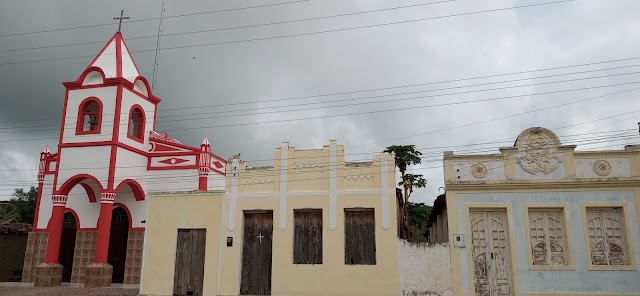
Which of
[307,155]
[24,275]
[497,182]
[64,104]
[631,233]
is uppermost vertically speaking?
[64,104]

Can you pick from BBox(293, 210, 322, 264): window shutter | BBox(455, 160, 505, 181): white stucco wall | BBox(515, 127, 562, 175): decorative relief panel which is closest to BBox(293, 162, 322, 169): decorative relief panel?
BBox(293, 210, 322, 264): window shutter

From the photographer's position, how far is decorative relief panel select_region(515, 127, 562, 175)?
610 inches

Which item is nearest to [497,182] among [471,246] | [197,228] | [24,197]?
[471,246]

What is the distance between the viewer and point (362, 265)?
15.9 meters

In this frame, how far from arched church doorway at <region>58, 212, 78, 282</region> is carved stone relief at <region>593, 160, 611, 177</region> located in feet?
71.8

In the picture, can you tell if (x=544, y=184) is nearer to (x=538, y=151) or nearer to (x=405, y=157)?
(x=538, y=151)

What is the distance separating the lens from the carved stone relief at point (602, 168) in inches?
601

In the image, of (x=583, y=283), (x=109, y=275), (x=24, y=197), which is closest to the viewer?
(x=583, y=283)

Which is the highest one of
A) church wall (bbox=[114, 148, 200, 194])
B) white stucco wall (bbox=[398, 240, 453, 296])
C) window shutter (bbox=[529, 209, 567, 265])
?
church wall (bbox=[114, 148, 200, 194])

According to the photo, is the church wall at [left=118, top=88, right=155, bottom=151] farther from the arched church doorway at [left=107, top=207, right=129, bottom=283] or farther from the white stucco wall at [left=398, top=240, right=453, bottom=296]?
the white stucco wall at [left=398, top=240, right=453, bottom=296]

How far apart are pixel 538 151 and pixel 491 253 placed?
349cm

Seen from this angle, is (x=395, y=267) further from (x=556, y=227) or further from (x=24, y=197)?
(x=24, y=197)

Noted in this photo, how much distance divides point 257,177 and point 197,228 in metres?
2.70

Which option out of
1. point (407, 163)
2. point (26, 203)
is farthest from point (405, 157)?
point (26, 203)
